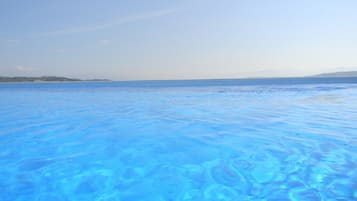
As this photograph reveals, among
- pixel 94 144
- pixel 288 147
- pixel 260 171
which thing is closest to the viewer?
pixel 260 171

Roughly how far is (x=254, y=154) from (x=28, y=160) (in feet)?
10.9

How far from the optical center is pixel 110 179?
3074 millimetres

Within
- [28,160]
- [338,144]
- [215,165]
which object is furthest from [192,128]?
[28,160]

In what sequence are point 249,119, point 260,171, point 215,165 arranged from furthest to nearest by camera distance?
point 249,119, point 215,165, point 260,171

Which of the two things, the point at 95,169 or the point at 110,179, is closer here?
the point at 110,179

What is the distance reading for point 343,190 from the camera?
2611 millimetres

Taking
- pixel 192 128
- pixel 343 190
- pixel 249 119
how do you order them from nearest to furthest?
pixel 343 190 < pixel 192 128 < pixel 249 119

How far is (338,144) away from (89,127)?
521 centimetres

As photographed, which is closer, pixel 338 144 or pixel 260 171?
pixel 260 171

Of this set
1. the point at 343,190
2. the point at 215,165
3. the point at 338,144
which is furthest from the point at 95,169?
the point at 338,144

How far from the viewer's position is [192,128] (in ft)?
19.2

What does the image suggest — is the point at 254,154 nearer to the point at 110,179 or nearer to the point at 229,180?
the point at 229,180

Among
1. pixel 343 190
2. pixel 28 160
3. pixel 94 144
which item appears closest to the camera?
pixel 343 190

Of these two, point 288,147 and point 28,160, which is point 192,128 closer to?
point 288,147
